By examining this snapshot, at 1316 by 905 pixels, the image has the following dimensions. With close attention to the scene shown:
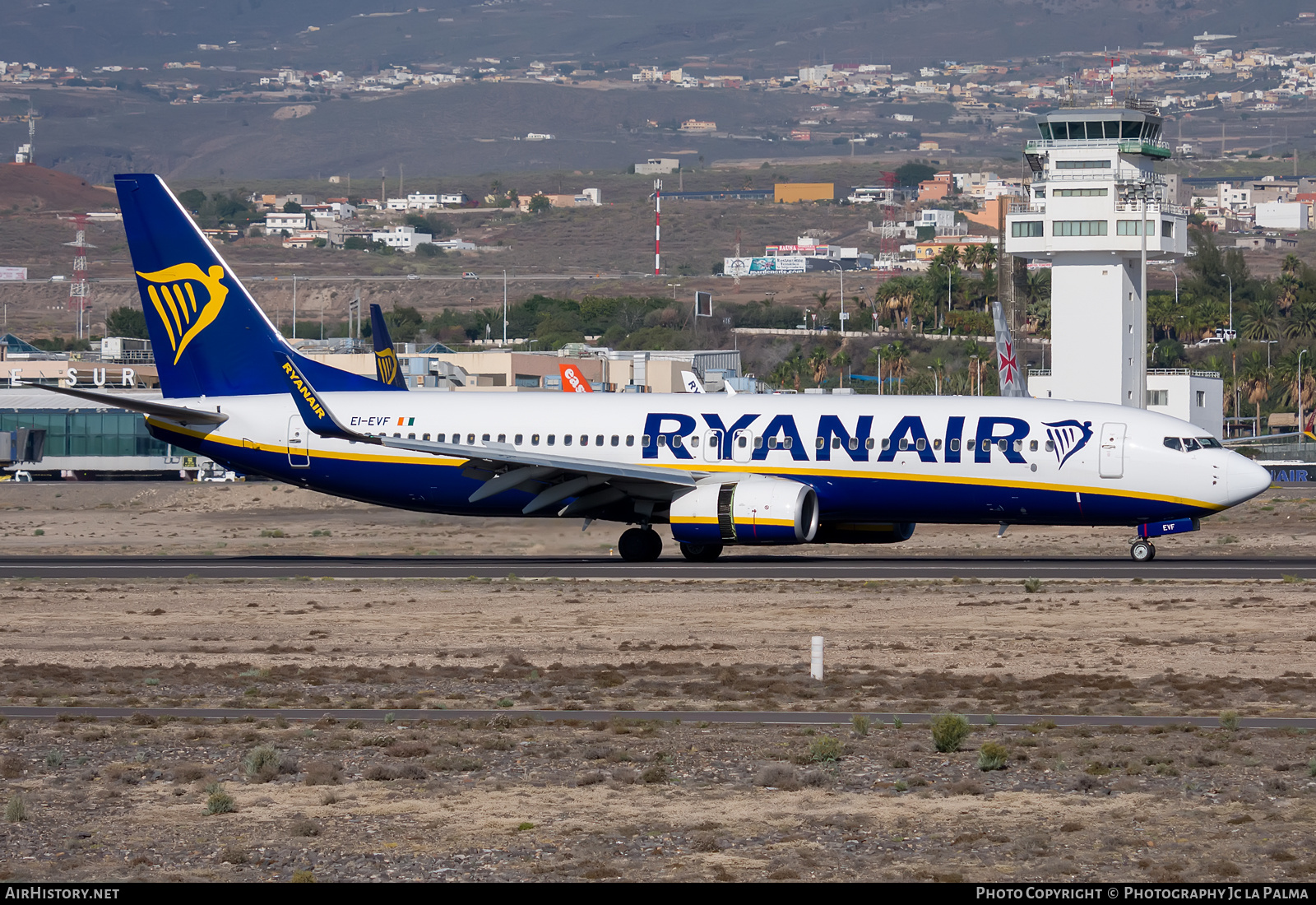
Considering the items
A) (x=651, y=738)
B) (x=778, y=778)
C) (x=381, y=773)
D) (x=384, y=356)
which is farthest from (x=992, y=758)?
(x=384, y=356)

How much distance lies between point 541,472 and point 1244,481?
16.4m

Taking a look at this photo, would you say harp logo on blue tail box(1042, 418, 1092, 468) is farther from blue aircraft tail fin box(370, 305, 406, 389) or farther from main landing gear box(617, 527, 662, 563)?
blue aircraft tail fin box(370, 305, 406, 389)

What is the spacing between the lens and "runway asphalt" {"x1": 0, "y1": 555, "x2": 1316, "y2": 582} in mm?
39906

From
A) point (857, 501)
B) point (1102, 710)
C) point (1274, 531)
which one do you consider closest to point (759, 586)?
point (857, 501)

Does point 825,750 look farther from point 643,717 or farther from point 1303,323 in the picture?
point 1303,323

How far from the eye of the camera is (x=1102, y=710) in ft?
72.3

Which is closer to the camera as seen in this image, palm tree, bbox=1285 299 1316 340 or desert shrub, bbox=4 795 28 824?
desert shrub, bbox=4 795 28 824

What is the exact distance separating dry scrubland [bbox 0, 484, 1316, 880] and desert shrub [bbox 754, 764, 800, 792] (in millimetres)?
41

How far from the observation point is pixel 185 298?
47375 millimetres

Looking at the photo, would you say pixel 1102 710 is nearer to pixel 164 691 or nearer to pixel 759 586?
pixel 164 691

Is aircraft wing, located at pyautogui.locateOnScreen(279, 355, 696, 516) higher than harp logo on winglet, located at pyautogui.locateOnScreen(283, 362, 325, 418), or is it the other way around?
harp logo on winglet, located at pyautogui.locateOnScreen(283, 362, 325, 418)

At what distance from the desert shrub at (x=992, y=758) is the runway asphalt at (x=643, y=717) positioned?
7.98 ft

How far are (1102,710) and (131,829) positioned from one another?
39.3 feet

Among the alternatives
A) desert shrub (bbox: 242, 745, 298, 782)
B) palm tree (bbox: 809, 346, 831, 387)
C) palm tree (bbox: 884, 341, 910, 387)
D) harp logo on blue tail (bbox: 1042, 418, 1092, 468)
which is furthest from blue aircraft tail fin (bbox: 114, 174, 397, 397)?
palm tree (bbox: 884, 341, 910, 387)
